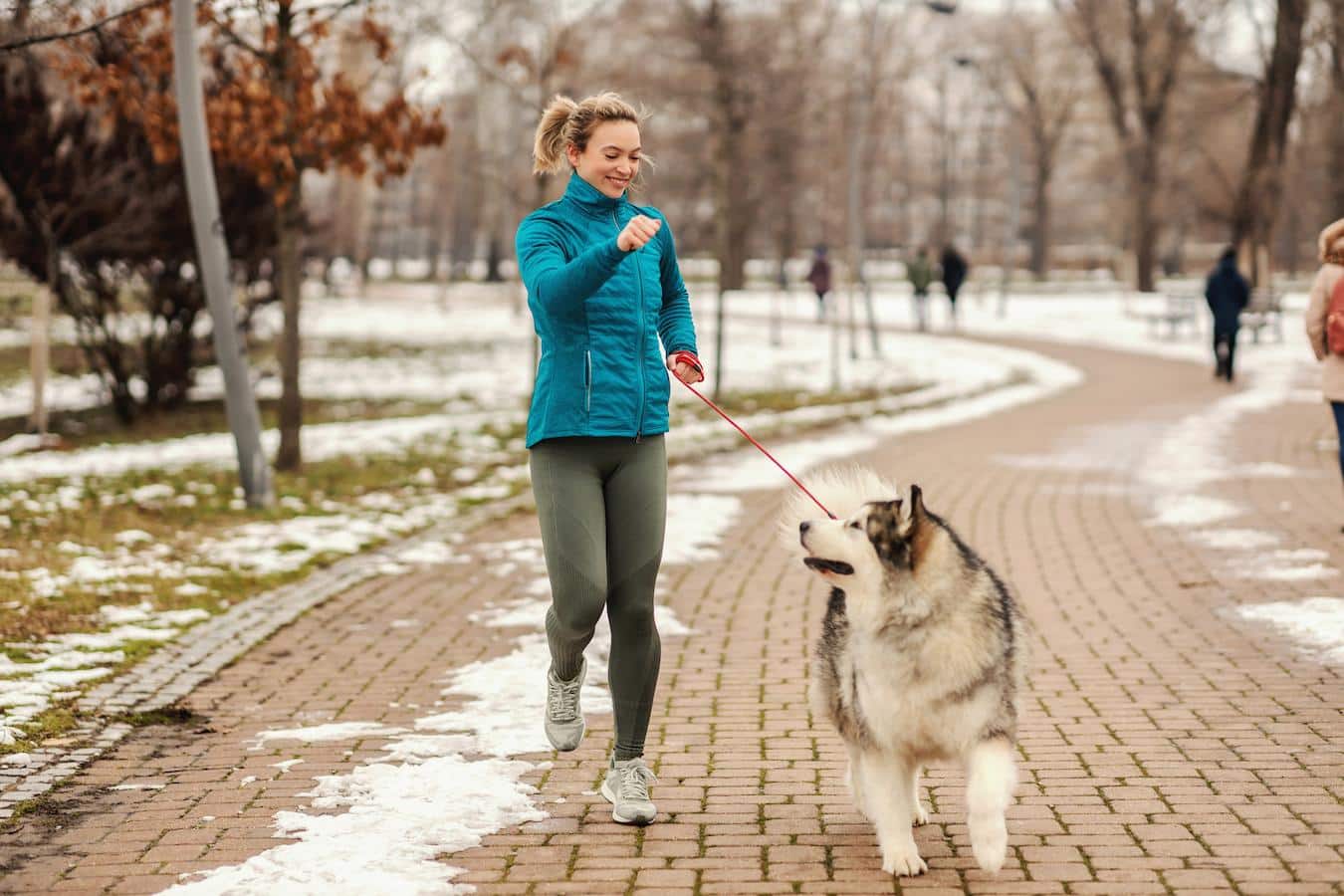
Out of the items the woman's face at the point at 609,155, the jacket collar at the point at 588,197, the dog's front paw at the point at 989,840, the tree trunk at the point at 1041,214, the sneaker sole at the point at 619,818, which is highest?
the tree trunk at the point at 1041,214

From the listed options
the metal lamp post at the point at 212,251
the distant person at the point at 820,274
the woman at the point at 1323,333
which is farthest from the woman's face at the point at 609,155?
the distant person at the point at 820,274

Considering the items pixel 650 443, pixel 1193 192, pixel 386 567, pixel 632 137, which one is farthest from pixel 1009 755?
pixel 1193 192

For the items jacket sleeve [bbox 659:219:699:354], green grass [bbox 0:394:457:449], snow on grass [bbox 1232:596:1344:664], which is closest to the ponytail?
jacket sleeve [bbox 659:219:699:354]

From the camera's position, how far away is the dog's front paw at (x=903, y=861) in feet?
14.3

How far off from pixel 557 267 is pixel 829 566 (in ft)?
3.62

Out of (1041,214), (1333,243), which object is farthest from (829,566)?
(1041,214)

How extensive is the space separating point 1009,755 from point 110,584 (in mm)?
6379

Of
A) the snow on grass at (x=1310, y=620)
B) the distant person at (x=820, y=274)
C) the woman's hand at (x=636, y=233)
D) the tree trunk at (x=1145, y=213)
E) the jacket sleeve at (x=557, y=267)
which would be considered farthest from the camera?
the tree trunk at (x=1145, y=213)

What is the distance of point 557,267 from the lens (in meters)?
4.47

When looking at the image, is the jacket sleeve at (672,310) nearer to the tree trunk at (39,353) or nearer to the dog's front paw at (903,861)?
the dog's front paw at (903,861)

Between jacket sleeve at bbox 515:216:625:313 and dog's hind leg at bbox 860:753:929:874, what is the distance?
144cm

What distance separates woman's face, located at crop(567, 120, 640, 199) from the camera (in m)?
4.59

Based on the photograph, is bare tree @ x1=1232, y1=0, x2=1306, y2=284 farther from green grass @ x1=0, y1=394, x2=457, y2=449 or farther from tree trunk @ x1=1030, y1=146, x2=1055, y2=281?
tree trunk @ x1=1030, y1=146, x2=1055, y2=281

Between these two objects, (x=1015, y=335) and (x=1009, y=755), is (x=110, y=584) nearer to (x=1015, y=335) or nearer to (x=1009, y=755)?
(x=1009, y=755)
